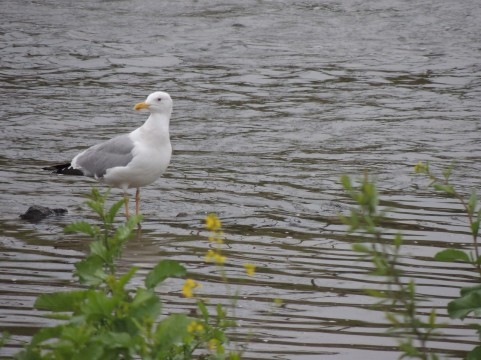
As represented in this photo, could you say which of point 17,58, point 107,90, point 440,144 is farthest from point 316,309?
point 17,58

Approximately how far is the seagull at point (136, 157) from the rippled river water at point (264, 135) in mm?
275

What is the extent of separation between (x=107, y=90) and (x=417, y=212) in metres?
6.27

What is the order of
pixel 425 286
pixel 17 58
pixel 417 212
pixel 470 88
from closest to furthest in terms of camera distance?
pixel 425 286 → pixel 417 212 → pixel 470 88 → pixel 17 58

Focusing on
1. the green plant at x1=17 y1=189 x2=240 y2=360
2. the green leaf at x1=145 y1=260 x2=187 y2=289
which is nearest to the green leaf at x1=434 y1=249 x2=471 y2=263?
the green plant at x1=17 y1=189 x2=240 y2=360

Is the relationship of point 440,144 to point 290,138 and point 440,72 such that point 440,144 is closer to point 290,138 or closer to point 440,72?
point 290,138

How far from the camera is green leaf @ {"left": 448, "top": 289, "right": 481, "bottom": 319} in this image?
4.11 metres

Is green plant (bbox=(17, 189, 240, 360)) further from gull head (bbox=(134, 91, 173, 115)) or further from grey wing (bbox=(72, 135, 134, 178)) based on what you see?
gull head (bbox=(134, 91, 173, 115))

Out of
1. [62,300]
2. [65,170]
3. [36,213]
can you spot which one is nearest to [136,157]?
[65,170]

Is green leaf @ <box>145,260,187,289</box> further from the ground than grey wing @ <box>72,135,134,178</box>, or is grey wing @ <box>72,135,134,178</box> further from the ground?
grey wing @ <box>72,135,134,178</box>

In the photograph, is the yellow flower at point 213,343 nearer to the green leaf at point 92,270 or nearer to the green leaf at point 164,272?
the green leaf at point 164,272

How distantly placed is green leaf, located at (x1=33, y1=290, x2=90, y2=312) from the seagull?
15.2 ft

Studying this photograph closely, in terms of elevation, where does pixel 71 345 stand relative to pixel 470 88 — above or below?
below

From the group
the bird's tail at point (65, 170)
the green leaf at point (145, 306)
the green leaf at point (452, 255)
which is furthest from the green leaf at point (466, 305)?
the bird's tail at point (65, 170)

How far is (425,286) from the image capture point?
6.37 m
